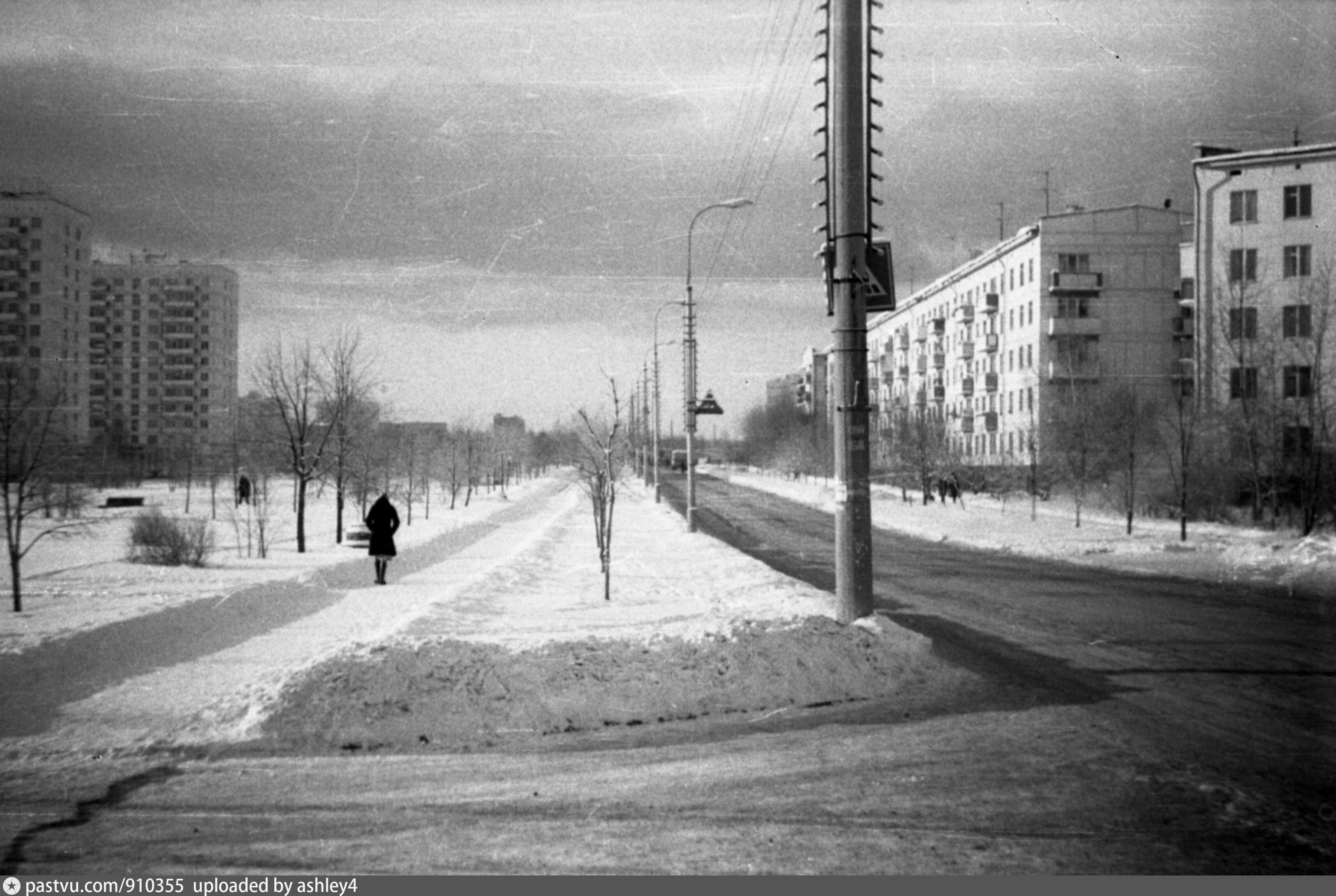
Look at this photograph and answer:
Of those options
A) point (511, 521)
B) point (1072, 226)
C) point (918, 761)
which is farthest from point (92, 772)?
point (1072, 226)

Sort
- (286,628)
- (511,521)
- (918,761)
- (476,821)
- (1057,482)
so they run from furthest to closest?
(1057,482) → (511,521) → (286,628) → (918,761) → (476,821)

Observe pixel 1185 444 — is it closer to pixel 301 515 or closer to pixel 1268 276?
pixel 1268 276

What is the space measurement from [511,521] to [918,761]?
32044 millimetres

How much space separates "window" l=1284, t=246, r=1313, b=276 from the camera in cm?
2569

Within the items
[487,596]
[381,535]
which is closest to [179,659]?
[487,596]

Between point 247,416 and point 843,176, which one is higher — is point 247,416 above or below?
below

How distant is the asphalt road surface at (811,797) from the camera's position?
462 cm

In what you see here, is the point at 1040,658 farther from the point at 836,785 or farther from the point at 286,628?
the point at 286,628

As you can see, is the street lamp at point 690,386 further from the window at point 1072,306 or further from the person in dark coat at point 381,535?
the window at point 1072,306

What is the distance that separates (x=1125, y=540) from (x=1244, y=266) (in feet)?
33.8

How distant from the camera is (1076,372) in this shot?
45188 mm

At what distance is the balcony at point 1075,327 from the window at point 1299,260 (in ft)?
75.0

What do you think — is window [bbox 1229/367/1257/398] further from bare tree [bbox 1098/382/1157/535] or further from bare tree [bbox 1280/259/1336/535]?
bare tree [bbox 1098/382/1157/535]

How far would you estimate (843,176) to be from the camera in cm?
988
